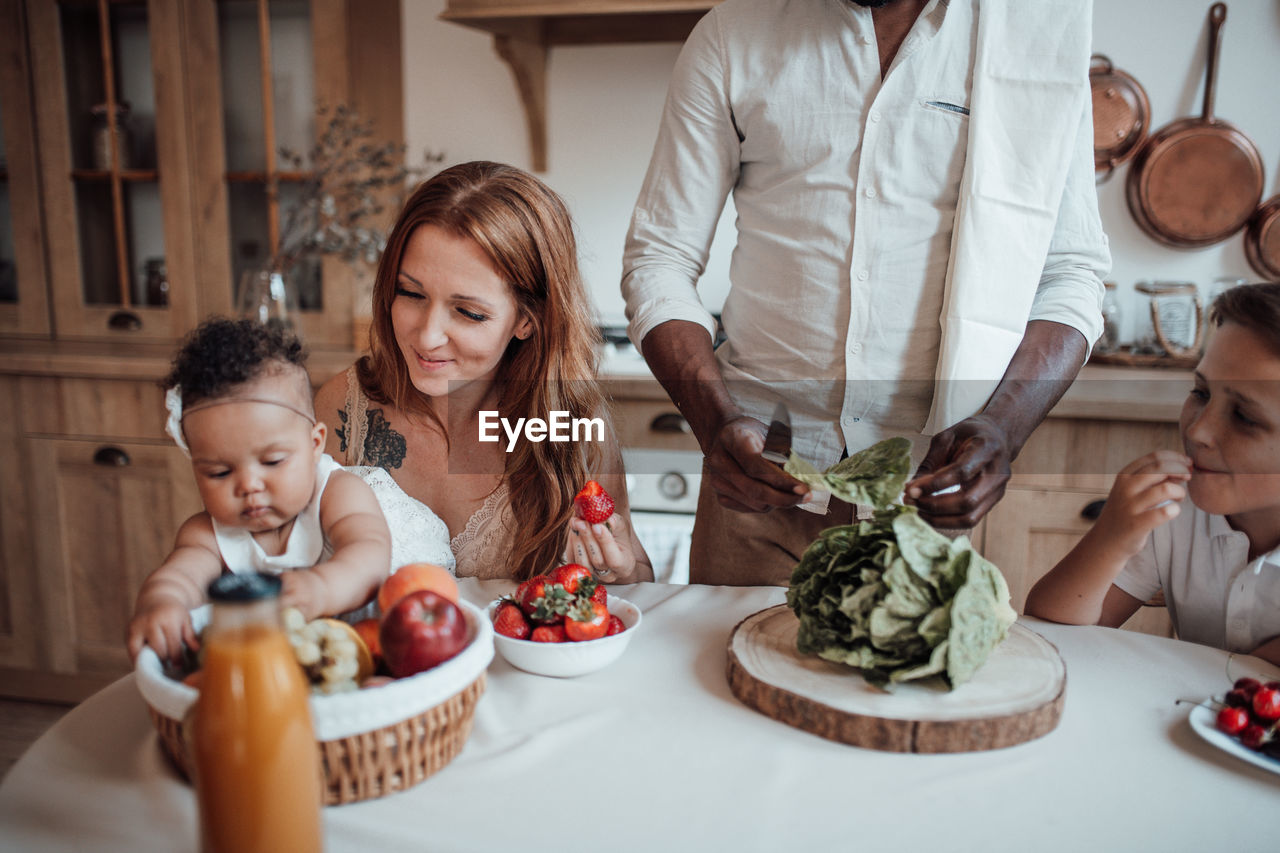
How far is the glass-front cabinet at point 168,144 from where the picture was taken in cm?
257

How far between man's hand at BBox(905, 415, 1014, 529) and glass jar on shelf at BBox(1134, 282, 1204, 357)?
1459mm

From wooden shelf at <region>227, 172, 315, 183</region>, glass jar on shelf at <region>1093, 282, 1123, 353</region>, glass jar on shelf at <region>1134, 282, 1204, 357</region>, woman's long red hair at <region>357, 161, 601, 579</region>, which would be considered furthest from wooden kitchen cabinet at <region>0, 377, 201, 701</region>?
glass jar on shelf at <region>1134, 282, 1204, 357</region>

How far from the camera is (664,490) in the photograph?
2314 mm

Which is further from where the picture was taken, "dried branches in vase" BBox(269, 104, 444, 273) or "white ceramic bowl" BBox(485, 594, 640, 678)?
"dried branches in vase" BBox(269, 104, 444, 273)

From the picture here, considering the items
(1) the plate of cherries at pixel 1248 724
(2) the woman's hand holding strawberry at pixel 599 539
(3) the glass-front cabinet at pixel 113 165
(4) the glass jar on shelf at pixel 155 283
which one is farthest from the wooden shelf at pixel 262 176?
(1) the plate of cherries at pixel 1248 724

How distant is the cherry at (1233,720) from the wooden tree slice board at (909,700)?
14cm

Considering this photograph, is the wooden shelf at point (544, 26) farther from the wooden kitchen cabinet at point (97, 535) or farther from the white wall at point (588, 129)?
the wooden kitchen cabinet at point (97, 535)

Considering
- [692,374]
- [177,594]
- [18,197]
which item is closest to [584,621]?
[177,594]

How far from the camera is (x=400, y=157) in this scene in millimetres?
2660

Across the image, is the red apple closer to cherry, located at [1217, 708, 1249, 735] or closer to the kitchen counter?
cherry, located at [1217, 708, 1249, 735]

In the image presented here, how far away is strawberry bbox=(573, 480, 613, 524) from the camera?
3.70ft

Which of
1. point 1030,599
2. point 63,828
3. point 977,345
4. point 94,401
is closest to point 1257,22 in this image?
point 977,345

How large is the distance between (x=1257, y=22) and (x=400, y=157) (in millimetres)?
2309

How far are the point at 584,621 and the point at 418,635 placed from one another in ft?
0.74
